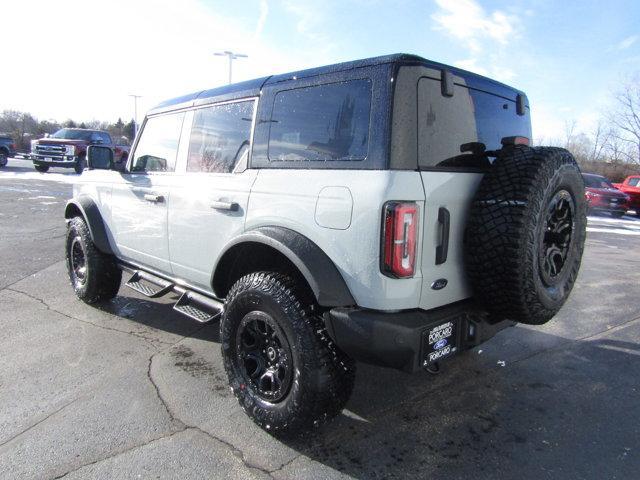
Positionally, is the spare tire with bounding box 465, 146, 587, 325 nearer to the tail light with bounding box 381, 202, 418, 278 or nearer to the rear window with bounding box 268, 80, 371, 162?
the tail light with bounding box 381, 202, 418, 278

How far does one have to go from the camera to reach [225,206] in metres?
3.01

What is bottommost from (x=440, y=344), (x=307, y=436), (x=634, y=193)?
(x=307, y=436)

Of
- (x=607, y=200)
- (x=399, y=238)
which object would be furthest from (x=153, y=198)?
(x=607, y=200)

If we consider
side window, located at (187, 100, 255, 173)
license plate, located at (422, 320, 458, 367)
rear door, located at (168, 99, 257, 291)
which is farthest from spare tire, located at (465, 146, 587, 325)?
side window, located at (187, 100, 255, 173)

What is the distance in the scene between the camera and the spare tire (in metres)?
2.30

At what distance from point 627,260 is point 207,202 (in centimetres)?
791

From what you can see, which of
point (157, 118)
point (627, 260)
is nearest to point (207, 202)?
point (157, 118)

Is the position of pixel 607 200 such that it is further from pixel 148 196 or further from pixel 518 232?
pixel 148 196

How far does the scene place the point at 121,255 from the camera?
14.5 ft

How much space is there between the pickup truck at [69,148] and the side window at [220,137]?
16.8 metres

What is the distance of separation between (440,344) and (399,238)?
24.1 inches

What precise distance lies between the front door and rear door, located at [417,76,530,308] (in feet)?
6.92

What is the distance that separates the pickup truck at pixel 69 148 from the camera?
19.0 metres

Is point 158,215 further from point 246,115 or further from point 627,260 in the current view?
point 627,260
